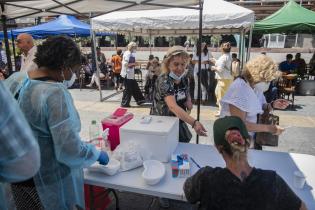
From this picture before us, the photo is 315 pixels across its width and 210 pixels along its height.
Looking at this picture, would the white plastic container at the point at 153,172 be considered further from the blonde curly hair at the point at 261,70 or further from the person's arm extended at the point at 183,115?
the blonde curly hair at the point at 261,70

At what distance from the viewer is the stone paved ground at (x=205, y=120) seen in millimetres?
3180

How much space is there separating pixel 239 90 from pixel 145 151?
913 mm

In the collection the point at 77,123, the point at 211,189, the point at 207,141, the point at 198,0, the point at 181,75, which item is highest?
the point at 198,0

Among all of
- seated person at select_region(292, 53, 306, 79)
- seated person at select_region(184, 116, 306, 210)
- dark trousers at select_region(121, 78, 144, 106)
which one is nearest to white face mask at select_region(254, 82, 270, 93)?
seated person at select_region(184, 116, 306, 210)

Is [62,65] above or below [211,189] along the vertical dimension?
above

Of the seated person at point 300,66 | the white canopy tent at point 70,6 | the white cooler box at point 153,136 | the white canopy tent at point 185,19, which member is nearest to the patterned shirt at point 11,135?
the white cooler box at point 153,136

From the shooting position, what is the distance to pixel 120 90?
10094 mm

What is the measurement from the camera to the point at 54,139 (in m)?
1.59

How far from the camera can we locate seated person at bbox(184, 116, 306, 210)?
126 centimetres

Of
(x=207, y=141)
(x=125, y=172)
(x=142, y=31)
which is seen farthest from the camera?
(x=142, y=31)

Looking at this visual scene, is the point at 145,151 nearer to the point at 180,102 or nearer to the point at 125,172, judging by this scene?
the point at 125,172

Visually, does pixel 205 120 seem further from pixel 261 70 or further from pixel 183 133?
pixel 261 70

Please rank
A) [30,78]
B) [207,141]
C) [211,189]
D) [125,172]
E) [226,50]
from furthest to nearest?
[226,50]
[207,141]
[125,172]
[30,78]
[211,189]

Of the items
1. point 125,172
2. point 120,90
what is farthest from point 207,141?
point 120,90
